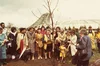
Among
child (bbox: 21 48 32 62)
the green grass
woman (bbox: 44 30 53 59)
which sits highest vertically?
woman (bbox: 44 30 53 59)

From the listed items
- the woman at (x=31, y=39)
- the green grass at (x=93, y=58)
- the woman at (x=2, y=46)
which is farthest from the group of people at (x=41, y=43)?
the woman at (x=2, y=46)

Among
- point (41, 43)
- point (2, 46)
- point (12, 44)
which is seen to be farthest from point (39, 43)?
point (2, 46)

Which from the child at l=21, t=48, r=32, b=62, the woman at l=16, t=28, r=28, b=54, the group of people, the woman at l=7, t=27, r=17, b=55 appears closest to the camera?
the woman at l=7, t=27, r=17, b=55

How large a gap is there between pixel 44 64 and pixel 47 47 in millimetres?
1342

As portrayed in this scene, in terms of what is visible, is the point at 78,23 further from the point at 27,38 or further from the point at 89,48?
the point at 89,48

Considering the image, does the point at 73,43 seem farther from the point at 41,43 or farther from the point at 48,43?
the point at 41,43

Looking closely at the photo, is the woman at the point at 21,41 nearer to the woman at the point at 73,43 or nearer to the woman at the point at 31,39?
the woman at the point at 31,39

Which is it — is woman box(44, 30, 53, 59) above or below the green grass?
above

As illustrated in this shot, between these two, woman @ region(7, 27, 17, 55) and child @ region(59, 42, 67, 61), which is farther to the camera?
child @ region(59, 42, 67, 61)

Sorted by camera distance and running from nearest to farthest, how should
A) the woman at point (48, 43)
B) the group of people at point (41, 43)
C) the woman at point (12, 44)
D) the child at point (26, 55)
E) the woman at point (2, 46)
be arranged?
the woman at point (2, 46) < the woman at point (12, 44) < the group of people at point (41, 43) < the child at point (26, 55) < the woman at point (48, 43)

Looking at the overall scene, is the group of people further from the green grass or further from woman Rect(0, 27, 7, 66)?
woman Rect(0, 27, 7, 66)

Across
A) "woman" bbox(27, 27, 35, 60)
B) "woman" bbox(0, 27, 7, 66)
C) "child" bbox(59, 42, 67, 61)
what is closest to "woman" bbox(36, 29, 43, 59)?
"woman" bbox(27, 27, 35, 60)

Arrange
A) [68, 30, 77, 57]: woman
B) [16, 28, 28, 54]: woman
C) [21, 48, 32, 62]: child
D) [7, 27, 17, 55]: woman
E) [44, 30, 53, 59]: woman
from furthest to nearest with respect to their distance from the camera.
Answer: [44, 30, 53, 59]: woman → [21, 48, 32, 62]: child → [68, 30, 77, 57]: woman → [16, 28, 28, 54]: woman → [7, 27, 17, 55]: woman

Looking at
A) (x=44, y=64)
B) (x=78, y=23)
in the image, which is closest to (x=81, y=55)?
(x=44, y=64)
